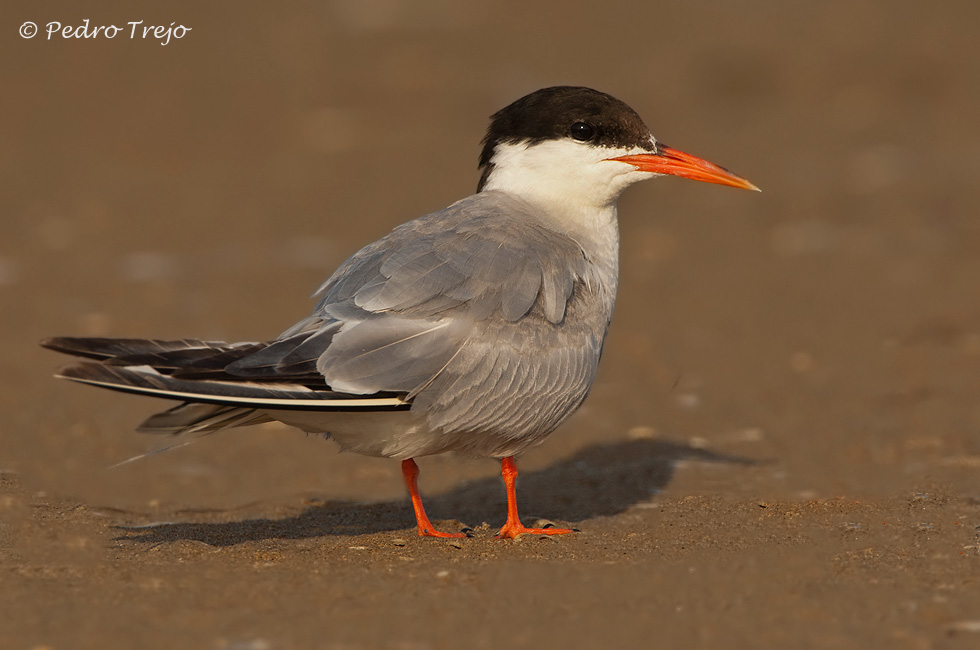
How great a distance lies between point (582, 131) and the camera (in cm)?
532

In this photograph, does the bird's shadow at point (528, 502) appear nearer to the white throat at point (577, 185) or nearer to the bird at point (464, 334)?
the bird at point (464, 334)

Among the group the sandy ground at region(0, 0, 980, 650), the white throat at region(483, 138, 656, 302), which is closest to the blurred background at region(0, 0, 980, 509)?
the sandy ground at region(0, 0, 980, 650)

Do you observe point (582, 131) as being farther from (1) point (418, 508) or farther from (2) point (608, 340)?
(2) point (608, 340)

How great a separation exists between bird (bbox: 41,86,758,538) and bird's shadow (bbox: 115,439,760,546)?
1.52 feet

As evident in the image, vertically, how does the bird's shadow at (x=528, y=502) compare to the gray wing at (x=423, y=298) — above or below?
below

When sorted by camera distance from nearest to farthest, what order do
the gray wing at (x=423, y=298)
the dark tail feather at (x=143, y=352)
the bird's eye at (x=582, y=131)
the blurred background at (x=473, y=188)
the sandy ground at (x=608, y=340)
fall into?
the sandy ground at (x=608, y=340)
the dark tail feather at (x=143, y=352)
the gray wing at (x=423, y=298)
the bird's eye at (x=582, y=131)
the blurred background at (x=473, y=188)

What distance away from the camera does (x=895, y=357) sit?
778cm

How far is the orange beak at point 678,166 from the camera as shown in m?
5.36

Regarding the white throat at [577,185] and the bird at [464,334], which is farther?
the white throat at [577,185]

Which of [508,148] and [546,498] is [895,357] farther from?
[508,148]

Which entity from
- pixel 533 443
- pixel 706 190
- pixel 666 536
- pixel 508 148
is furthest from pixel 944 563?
pixel 706 190

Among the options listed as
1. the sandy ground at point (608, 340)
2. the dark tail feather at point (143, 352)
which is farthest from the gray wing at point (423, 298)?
the sandy ground at point (608, 340)

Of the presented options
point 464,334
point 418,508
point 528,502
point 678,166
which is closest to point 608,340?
point 528,502

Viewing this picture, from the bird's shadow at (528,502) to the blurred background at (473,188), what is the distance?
6.5 inches
